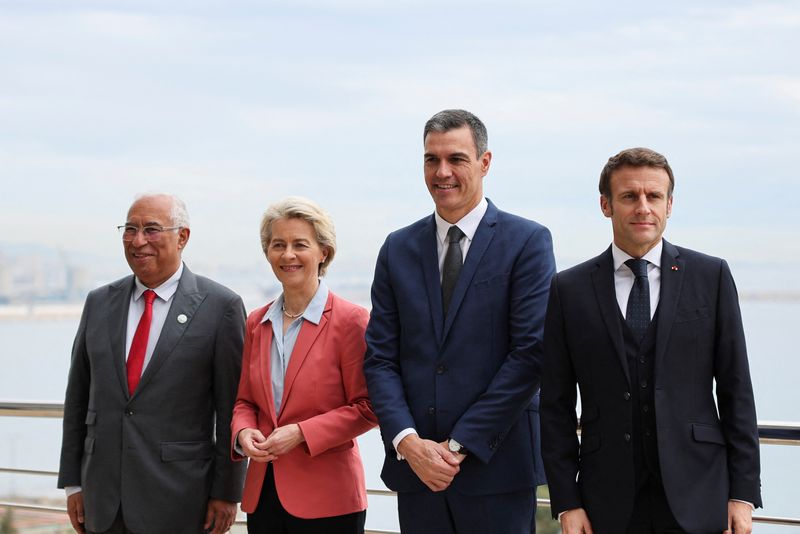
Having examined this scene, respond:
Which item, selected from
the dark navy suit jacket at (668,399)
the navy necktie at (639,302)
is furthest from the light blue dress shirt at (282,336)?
the navy necktie at (639,302)

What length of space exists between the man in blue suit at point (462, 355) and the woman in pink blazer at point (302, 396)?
13 centimetres

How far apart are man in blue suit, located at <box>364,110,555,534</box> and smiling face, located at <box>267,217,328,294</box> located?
251 mm

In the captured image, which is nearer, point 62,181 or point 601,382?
point 601,382

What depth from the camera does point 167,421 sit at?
121 inches

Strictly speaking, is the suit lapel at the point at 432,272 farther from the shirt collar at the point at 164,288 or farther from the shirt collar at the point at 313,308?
the shirt collar at the point at 164,288

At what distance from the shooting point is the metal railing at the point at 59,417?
2912mm

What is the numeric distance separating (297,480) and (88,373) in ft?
3.09

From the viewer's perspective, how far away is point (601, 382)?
2.48 meters

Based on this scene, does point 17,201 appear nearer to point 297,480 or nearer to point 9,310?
point 9,310

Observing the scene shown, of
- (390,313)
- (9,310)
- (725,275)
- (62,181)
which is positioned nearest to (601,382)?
(725,275)

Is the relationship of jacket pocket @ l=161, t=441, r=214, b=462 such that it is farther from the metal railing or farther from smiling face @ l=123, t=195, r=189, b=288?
the metal railing

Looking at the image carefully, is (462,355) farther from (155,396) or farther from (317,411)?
(155,396)

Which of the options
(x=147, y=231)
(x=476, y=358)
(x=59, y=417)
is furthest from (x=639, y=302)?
(x=59, y=417)

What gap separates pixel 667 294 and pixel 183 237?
1676 millimetres
